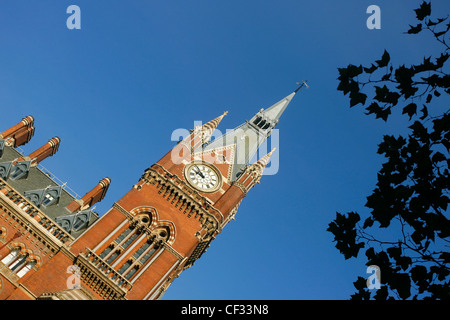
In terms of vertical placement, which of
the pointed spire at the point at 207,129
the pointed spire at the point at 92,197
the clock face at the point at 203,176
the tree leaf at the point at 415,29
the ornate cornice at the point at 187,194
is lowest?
the tree leaf at the point at 415,29

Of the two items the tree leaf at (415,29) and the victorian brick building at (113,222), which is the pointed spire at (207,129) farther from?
the tree leaf at (415,29)

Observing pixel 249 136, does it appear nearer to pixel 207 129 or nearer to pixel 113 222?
pixel 207 129

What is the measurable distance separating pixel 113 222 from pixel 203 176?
10311 millimetres

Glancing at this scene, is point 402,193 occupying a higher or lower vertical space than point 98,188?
lower

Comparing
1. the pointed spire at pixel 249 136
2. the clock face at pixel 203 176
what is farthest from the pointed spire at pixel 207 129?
the clock face at pixel 203 176

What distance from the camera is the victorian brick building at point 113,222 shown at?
86.9ft

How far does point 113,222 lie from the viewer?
30.8 meters

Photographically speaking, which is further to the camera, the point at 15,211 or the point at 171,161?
the point at 171,161

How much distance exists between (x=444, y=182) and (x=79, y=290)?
23.5m

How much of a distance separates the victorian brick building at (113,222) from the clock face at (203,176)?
0.11m
